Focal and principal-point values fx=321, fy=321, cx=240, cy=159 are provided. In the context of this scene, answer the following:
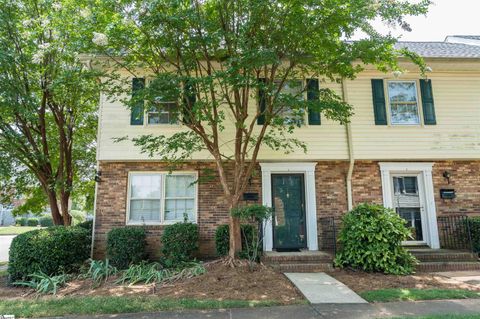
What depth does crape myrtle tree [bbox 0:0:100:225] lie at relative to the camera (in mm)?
7914

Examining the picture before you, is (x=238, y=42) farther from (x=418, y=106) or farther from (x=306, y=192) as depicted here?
(x=418, y=106)

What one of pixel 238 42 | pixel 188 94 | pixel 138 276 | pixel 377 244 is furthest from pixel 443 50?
pixel 138 276

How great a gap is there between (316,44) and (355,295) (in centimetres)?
504

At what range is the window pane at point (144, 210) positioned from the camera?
29.2ft

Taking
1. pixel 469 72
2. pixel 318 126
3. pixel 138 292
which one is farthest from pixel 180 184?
pixel 469 72

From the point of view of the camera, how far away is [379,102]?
362 inches

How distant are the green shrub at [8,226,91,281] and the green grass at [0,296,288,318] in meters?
1.52

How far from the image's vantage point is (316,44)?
693 centimetres

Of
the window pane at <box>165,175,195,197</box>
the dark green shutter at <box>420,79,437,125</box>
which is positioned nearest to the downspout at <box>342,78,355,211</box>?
the dark green shutter at <box>420,79,437,125</box>

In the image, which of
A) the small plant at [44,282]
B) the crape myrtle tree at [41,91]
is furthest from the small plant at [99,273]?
the crape myrtle tree at [41,91]

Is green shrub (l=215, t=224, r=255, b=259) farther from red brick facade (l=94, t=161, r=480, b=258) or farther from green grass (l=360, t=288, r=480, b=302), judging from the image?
green grass (l=360, t=288, r=480, b=302)

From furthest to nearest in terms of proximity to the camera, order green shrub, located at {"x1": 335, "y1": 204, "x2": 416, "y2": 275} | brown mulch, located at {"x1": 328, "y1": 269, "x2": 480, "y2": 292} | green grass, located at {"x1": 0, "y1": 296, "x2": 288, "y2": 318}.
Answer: green shrub, located at {"x1": 335, "y1": 204, "x2": 416, "y2": 275}, brown mulch, located at {"x1": 328, "y1": 269, "x2": 480, "y2": 292}, green grass, located at {"x1": 0, "y1": 296, "x2": 288, "y2": 318}

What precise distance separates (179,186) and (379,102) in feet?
20.4

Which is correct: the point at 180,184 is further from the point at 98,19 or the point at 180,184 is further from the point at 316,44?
the point at 316,44
